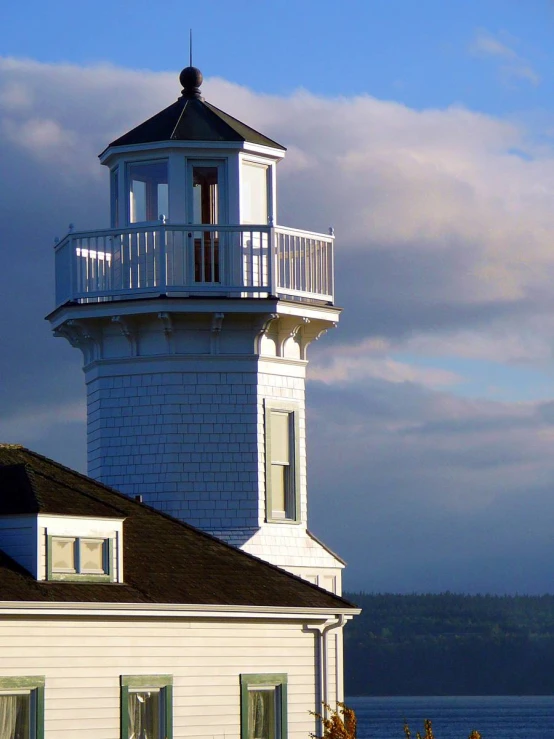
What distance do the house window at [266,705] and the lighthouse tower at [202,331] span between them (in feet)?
12.5

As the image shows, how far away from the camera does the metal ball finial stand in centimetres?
2872

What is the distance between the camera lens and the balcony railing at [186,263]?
26797mm

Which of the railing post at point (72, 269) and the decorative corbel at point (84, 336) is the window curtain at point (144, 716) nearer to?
the decorative corbel at point (84, 336)

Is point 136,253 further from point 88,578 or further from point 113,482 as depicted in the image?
point 88,578

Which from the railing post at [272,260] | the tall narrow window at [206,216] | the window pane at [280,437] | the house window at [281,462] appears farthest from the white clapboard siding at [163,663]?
the tall narrow window at [206,216]

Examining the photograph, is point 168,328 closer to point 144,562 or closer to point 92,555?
point 144,562

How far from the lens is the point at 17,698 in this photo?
19.7 meters

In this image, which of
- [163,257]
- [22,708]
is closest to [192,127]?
[163,257]

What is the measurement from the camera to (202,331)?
26984 millimetres

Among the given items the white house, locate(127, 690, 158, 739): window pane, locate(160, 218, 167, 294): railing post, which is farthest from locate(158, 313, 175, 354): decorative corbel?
locate(127, 690, 158, 739): window pane

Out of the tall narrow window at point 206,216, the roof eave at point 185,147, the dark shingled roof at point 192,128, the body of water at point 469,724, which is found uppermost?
the dark shingled roof at point 192,128

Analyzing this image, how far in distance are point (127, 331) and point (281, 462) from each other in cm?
317

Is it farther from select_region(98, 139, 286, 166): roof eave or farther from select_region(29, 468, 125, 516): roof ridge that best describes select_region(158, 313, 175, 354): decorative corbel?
select_region(29, 468, 125, 516): roof ridge

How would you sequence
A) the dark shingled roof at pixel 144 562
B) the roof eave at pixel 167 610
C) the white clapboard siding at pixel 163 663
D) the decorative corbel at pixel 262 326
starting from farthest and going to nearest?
the decorative corbel at pixel 262 326, the dark shingled roof at pixel 144 562, the white clapboard siding at pixel 163 663, the roof eave at pixel 167 610
